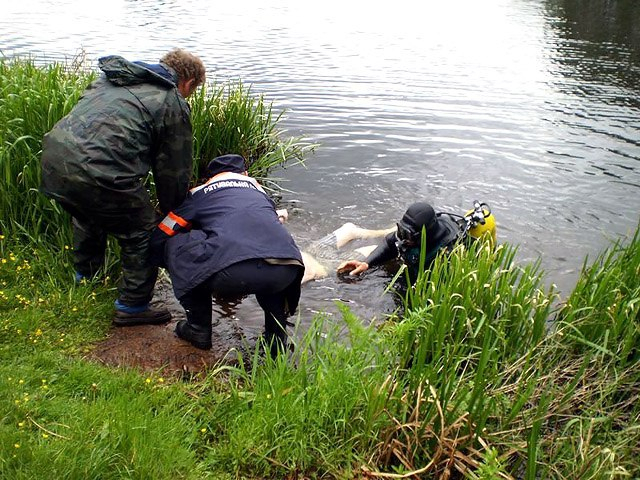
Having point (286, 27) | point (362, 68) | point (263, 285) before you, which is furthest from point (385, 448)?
point (286, 27)

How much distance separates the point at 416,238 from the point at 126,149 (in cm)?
262

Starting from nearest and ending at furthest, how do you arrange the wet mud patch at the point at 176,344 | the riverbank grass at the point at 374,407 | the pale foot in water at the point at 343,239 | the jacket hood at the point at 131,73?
the riverbank grass at the point at 374,407 < the jacket hood at the point at 131,73 < the wet mud patch at the point at 176,344 < the pale foot in water at the point at 343,239

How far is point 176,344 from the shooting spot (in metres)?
4.36

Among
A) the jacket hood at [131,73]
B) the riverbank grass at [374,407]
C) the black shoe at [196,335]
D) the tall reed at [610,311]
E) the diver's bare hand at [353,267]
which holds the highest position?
the jacket hood at [131,73]

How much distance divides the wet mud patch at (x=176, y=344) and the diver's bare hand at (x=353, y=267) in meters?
1.17

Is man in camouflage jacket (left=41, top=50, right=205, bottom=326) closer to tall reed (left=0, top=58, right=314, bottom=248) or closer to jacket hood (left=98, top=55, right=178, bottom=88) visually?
jacket hood (left=98, top=55, right=178, bottom=88)

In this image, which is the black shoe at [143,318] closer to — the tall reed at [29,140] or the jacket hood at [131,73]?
the tall reed at [29,140]

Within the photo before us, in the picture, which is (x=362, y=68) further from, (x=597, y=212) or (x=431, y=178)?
(x=597, y=212)

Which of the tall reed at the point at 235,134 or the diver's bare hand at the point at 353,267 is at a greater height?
the tall reed at the point at 235,134

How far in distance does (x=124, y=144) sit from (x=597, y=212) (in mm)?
6417

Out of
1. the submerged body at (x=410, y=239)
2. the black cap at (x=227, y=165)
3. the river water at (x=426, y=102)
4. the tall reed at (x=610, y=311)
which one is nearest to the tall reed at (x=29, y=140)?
the black cap at (x=227, y=165)

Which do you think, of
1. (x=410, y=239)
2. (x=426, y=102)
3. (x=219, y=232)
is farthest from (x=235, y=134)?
(x=426, y=102)

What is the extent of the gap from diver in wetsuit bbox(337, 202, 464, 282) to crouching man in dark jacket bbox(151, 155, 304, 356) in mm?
1495

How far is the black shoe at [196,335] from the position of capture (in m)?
4.33
